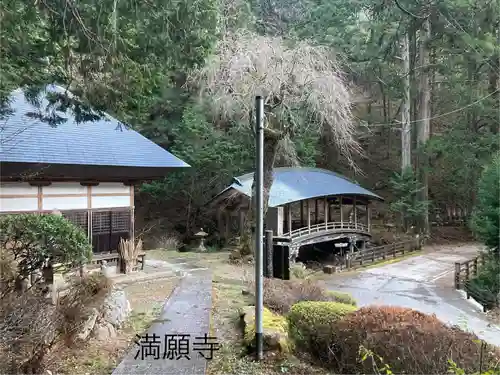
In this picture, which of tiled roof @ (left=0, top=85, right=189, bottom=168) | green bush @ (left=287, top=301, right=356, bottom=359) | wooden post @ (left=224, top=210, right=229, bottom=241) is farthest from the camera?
wooden post @ (left=224, top=210, right=229, bottom=241)

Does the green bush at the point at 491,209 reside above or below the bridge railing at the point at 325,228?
above

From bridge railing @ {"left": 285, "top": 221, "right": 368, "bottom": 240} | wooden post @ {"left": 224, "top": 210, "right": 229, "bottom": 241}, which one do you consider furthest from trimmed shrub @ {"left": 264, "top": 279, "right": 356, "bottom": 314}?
wooden post @ {"left": 224, "top": 210, "right": 229, "bottom": 241}

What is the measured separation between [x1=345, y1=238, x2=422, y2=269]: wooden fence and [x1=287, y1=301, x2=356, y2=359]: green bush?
1146 cm

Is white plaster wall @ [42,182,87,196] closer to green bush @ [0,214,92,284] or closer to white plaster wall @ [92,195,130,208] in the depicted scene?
white plaster wall @ [92,195,130,208]

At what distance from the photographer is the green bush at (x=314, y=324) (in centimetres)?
437

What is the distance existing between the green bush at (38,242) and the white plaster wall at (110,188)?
463cm

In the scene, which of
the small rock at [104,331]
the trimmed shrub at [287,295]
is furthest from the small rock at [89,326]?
the trimmed shrub at [287,295]

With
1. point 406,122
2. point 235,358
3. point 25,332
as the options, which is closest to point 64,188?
point 25,332

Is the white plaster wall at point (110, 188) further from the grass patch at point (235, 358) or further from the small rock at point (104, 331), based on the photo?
the small rock at point (104, 331)

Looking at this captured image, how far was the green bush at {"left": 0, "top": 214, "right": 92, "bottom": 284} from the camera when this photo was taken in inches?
198

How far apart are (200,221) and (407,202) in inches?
450

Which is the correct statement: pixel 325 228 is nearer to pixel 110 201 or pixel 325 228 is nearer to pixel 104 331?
pixel 110 201

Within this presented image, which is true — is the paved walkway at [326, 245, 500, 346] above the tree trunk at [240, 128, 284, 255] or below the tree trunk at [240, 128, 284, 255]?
below

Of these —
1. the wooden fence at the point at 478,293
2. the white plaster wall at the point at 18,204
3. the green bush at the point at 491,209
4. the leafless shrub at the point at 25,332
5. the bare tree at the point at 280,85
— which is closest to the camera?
the leafless shrub at the point at 25,332
